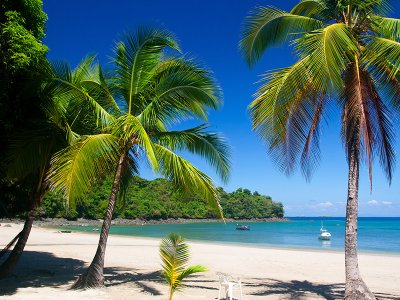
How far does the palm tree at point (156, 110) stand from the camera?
8.67m

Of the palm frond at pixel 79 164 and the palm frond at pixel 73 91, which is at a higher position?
the palm frond at pixel 73 91

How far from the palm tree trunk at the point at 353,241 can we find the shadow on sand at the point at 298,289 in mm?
1861

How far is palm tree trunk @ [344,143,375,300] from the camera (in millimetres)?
7289

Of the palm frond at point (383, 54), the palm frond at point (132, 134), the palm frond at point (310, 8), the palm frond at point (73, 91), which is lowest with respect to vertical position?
the palm frond at point (132, 134)

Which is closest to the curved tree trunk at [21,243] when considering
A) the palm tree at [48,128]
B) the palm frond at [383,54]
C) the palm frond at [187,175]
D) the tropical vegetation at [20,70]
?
the palm tree at [48,128]

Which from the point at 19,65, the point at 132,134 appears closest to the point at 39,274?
the point at 132,134

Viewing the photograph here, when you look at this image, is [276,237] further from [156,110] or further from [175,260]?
[175,260]

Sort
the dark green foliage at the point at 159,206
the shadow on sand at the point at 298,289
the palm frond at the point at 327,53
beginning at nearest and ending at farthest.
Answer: the palm frond at the point at 327,53, the shadow on sand at the point at 298,289, the dark green foliage at the point at 159,206

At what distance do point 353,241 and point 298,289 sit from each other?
11.3 ft

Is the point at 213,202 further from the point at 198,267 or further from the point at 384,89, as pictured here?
the point at 384,89

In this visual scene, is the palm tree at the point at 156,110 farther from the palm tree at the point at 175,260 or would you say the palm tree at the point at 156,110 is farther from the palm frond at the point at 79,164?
the palm tree at the point at 175,260

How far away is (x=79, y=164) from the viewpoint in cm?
712

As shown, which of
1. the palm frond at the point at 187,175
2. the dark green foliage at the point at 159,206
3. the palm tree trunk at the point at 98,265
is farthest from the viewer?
the dark green foliage at the point at 159,206

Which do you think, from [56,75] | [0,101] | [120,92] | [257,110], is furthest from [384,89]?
[0,101]
